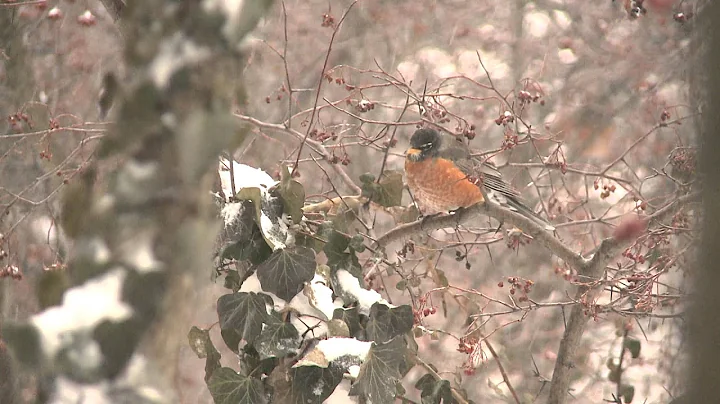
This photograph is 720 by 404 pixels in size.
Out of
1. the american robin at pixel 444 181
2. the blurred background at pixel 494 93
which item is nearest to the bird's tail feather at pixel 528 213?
the american robin at pixel 444 181

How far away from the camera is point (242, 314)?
6.72 feet

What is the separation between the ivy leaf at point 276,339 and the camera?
201 centimetres

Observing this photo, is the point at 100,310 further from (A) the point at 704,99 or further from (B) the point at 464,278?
(B) the point at 464,278

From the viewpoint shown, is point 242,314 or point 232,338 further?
point 232,338

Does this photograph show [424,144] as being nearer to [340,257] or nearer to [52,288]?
[340,257]

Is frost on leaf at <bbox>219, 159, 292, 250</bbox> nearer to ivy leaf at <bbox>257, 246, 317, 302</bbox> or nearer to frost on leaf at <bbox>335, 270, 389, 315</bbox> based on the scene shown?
ivy leaf at <bbox>257, 246, 317, 302</bbox>

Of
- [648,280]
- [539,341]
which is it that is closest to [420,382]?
[648,280]

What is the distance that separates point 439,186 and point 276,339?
62.1 inches

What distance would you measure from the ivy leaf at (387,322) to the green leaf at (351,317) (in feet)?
0.12

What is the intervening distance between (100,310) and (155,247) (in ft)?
0.23

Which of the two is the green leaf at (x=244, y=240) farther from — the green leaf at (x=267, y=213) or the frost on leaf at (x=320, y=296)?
the frost on leaf at (x=320, y=296)

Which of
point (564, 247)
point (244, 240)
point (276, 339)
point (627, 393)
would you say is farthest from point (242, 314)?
point (627, 393)

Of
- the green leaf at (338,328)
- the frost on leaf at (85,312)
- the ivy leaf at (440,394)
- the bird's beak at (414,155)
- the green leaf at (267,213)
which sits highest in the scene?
the bird's beak at (414,155)

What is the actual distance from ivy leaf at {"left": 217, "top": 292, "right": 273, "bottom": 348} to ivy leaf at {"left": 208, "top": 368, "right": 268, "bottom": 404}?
11 cm
